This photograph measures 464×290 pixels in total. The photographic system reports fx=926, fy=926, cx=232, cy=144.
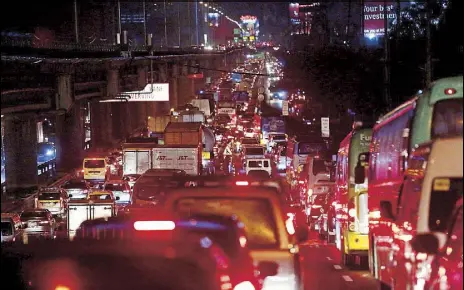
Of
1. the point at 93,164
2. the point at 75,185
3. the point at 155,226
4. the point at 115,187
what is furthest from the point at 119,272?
the point at 93,164

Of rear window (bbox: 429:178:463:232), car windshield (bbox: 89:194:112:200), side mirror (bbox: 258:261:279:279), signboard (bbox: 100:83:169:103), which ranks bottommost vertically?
car windshield (bbox: 89:194:112:200)

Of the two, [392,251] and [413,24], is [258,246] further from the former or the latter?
[413,24]

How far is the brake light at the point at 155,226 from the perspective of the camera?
7067 millimetres

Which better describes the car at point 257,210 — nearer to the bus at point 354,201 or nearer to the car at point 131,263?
the car at point 131,263

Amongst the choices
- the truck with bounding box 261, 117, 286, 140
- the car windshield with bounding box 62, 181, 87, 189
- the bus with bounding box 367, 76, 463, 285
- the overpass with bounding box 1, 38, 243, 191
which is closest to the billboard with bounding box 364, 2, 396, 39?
the truck with bounding box 261, 117, 286, 140

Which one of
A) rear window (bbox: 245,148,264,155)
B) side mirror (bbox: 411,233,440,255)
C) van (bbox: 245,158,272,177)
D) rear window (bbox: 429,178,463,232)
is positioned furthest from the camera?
rear window (bbox: 245,148,264,155)

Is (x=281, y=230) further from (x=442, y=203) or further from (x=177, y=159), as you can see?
(x=177, y=159)

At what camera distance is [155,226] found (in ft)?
23.2

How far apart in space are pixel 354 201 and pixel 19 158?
40132 millimetres

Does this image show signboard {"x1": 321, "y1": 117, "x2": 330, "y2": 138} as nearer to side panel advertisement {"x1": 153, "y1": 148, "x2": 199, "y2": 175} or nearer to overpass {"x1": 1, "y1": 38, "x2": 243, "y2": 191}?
overpass {"x1": 1, "y1": 38, "x2": 243, "y2": 191}

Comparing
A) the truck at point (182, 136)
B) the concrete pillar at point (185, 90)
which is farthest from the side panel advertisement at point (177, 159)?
the concrete pillar at point (185, 90)

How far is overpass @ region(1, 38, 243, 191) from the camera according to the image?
145ft

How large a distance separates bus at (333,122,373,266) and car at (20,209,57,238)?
1292 cm

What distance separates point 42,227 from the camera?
32.4 m
